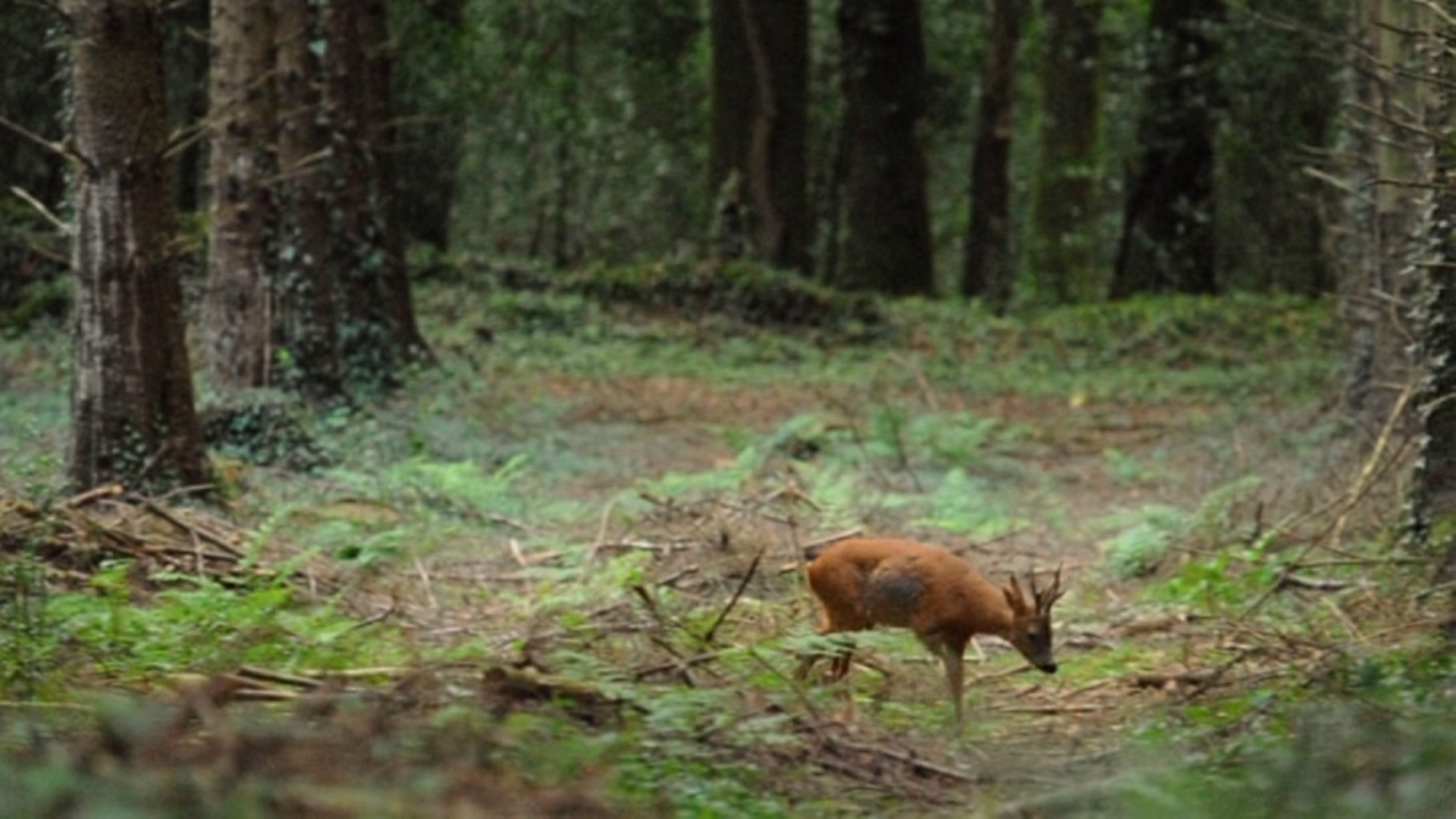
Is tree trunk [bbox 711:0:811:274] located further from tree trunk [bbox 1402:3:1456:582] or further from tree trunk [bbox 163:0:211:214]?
tree trunk [bbox 1402:3:1456:582]

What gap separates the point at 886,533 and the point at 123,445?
14.0 ft

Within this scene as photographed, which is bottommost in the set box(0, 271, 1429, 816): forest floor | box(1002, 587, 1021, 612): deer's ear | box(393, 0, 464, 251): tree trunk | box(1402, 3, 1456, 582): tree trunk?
box(0, 271, 1429, 816): forest floor

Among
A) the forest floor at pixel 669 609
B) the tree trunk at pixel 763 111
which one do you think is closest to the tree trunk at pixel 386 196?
the forest floor at pixel 669 609

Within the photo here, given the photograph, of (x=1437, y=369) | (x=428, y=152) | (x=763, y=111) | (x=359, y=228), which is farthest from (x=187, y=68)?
(x=1437, y=369)

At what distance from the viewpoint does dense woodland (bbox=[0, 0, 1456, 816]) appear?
7.01 m

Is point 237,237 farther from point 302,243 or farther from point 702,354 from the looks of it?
point 702,354

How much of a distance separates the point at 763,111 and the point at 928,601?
75.7 ft

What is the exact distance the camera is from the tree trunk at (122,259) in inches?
422

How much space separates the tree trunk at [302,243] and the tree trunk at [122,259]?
5841 mm

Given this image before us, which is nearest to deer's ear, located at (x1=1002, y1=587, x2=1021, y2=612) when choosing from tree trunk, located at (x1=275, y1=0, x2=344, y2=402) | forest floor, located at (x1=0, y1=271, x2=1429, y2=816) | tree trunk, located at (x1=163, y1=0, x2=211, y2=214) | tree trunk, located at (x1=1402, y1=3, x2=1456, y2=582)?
forest floor, located at (x1=0, y1=271, x2=1429, y2=816)

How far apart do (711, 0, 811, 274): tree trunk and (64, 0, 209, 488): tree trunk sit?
64.1 feet

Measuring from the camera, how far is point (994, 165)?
34031mm

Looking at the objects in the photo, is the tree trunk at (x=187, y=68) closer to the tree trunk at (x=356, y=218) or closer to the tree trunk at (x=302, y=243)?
the tree trunk at (x=356, y=218)

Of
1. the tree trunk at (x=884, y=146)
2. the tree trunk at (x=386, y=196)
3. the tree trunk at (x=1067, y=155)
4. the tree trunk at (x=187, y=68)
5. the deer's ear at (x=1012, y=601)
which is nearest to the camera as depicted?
the deer's ear at (x=1012, y=601)
